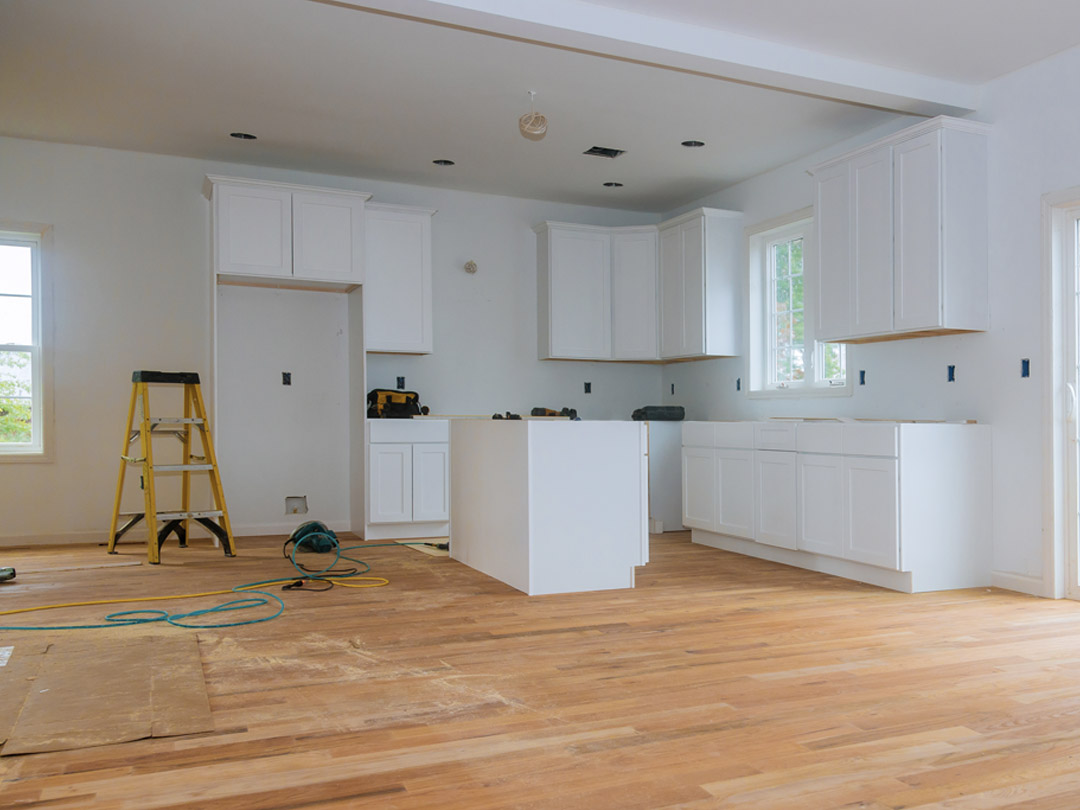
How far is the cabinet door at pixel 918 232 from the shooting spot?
480 cm

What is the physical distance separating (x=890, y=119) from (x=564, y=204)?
3233 millimetres

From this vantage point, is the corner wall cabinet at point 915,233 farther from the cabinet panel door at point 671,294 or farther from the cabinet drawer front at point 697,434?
the cabinet panel door at point 671,294

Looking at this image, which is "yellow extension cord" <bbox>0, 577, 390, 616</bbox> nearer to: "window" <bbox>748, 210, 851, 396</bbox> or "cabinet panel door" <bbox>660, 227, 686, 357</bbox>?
"window" <bbox>748, 210, 851, 396</bbox>

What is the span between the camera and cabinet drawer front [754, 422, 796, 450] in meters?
5.43

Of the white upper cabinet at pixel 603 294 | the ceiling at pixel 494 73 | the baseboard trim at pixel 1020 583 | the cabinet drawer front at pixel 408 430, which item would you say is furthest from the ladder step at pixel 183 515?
the baseboard trim at pixel 1020 583

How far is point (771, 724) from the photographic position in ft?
8.38

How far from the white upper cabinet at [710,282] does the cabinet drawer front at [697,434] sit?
0.88m

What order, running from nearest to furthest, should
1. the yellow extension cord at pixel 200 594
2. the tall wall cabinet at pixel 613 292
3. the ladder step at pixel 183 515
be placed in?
1. the yellow extension cord at pixel 200 594
2. the ladder step at pixel 183 515
3. the tall wall cabinet at pixel 613 292

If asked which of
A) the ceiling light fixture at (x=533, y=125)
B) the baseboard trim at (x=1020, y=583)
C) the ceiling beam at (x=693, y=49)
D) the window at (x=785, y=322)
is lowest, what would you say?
the baseboard trim at (x=1020, y=583)

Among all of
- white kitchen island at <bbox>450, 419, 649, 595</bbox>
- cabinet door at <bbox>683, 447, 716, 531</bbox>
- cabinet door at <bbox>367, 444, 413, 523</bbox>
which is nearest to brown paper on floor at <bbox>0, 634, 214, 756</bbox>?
white kitchen island at <bbox>450, 419, 649, 595</bbox>

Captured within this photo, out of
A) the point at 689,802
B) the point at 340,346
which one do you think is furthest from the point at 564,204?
the point at 689,802

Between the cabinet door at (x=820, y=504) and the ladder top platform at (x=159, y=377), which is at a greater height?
the ladder top platform at (x=159, y=377)

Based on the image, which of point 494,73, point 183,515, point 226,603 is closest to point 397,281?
point 494,73

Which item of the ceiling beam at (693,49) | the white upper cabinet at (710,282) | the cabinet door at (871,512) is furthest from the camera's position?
the white upper cabinet at (710,282)
